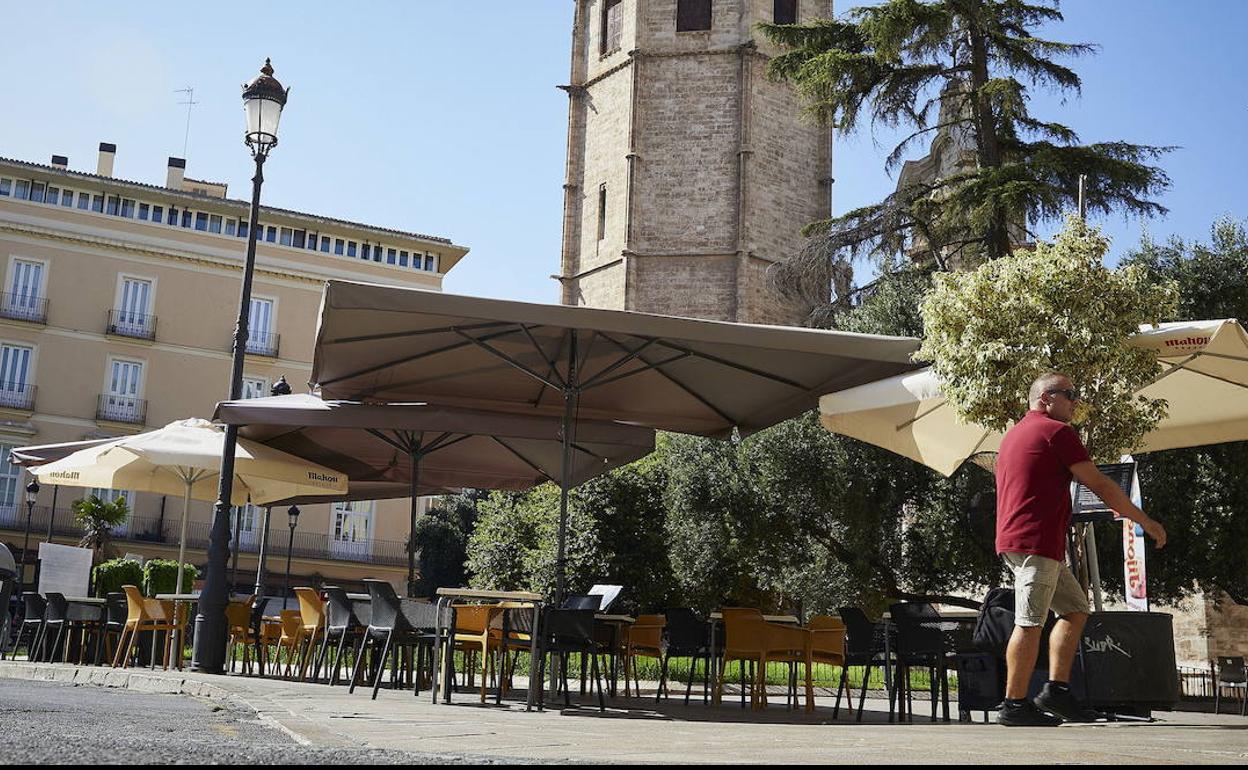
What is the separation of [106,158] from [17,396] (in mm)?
9850

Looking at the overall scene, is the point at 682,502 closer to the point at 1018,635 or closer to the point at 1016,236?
the point at 1016,236

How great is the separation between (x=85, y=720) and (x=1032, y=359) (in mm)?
5466

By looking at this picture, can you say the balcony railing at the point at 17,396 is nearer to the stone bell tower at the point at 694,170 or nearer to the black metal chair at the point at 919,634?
the stone bell tower at the point at 694,170

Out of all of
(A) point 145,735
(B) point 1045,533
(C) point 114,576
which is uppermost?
(C) point 114,576

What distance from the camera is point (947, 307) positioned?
8.29 meters

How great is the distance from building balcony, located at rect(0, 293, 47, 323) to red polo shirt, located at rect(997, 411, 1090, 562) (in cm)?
4075

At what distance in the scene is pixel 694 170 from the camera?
38.6 meters

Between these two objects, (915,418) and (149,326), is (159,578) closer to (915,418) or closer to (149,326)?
(915,418)

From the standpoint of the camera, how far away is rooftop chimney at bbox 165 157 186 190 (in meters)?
47.4

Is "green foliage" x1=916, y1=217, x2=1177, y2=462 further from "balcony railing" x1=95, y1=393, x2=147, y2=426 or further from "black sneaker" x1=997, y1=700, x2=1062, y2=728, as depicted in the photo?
"balcony railing" x1=95, y1=393, x2=147, y2=426

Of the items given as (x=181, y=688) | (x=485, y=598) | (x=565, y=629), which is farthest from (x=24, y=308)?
(x=565, y=629)

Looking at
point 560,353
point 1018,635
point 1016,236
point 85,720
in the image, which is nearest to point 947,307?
point 560,353

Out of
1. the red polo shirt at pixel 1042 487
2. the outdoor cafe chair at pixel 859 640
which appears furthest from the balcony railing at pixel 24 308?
the red polo shirt at pixel 1042 487

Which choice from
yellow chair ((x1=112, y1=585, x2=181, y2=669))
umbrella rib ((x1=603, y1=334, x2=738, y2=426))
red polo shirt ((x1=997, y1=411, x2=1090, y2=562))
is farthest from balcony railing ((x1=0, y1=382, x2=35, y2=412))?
red polo shirt ((x1=997, y1=411, x2=1090, y2=562))
